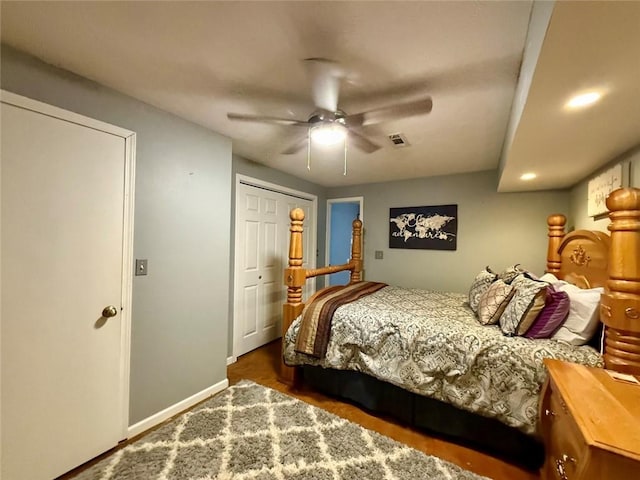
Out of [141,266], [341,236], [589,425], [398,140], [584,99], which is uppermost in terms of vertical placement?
[398,140]

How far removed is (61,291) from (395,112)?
2.09m

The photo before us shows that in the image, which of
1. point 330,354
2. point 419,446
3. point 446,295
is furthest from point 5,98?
point 446,295

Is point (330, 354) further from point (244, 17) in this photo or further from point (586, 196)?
point (586, 196)

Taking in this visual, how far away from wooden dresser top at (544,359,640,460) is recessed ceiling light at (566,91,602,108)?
119cm

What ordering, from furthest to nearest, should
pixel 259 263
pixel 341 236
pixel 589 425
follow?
pixel 341 236 → pixel 259 263 → pixel 589 425

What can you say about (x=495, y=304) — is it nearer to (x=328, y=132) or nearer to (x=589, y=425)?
(x=589, y=425)

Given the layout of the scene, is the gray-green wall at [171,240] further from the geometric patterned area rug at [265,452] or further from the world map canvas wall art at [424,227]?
the world map canvas wall art at [424,227]

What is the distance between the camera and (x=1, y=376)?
1285mm

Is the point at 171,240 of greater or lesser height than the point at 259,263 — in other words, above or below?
above

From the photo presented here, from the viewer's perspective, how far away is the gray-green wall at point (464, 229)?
10.00 ft

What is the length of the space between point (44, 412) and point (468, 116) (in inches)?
122

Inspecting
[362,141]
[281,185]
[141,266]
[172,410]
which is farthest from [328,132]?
[172,410]

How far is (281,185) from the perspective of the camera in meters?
3.54

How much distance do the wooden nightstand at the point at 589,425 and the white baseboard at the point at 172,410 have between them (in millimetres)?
2242
